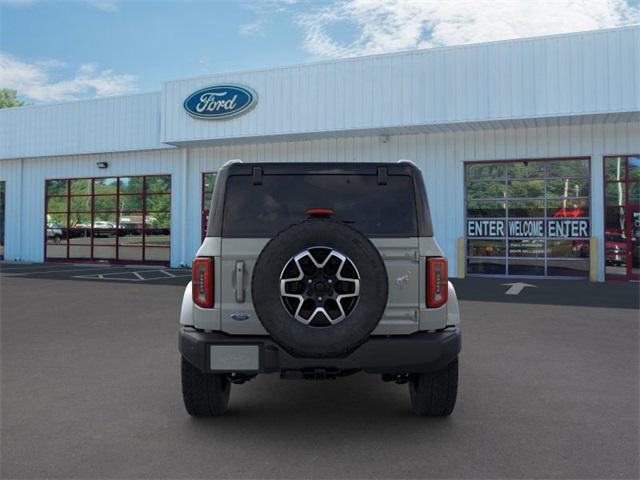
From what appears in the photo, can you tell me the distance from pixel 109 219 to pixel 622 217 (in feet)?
60.7

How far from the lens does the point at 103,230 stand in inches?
879

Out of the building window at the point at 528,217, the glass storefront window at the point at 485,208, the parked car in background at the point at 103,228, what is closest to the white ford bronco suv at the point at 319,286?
the building window at the point at 528,217

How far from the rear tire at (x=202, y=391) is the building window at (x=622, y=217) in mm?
14357

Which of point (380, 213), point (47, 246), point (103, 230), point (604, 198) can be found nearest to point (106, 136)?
point (103, 230)

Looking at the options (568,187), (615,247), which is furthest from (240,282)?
(615,247)

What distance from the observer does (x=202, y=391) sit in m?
4.01

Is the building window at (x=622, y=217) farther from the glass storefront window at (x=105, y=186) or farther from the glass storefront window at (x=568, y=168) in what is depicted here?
the glass storefront window at (x=105, y=186)

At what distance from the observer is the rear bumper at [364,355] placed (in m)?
3.47

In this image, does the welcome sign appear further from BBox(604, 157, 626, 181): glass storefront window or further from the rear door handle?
the rear door handle

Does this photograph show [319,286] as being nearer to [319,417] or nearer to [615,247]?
[319,417]

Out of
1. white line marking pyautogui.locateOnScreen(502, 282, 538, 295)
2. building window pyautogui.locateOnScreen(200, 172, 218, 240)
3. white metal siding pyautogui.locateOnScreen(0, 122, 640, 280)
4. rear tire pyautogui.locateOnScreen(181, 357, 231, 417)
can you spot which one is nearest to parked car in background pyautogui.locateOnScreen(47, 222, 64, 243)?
white metal siding pyautogui.locateOnScreen(0, 122, 640, 280)

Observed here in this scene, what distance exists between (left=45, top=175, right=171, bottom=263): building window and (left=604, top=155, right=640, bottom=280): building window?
14.9 metres

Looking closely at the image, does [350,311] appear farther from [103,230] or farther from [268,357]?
[103,230]

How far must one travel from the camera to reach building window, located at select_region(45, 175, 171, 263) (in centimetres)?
2103
